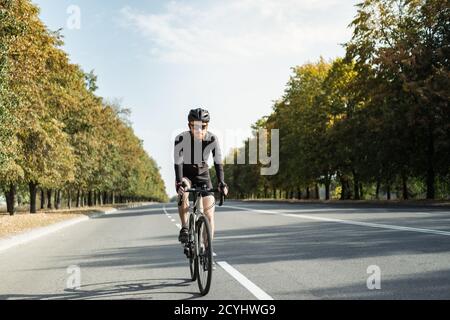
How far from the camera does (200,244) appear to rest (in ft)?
21.9

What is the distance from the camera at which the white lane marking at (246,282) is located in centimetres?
601

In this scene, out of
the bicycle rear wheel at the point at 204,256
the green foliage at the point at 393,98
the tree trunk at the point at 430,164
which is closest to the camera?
the bicycle rear wheel at the point at 204,256

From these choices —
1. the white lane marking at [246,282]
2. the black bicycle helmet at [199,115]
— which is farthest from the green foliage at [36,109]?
the black bicycle helmet at [199,115]

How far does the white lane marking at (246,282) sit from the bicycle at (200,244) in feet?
1.92

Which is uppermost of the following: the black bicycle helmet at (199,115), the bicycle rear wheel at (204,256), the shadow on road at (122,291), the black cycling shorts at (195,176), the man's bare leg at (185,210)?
the black bicycle helmet at (199,115)

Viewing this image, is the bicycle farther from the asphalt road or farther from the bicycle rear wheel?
the asphalt road

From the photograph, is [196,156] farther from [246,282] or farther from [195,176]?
→ [246,282]

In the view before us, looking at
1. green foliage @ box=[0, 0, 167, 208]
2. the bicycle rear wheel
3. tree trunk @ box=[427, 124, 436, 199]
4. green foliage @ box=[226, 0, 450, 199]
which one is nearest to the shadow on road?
the bicycle rear wheel

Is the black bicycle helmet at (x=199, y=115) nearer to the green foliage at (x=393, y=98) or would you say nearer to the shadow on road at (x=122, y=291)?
the shadow on road at (x=122, y=291)

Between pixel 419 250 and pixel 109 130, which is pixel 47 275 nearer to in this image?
pixel 419 250

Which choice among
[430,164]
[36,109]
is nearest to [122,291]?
[36,109]

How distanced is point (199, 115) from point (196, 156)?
0.56 metres
